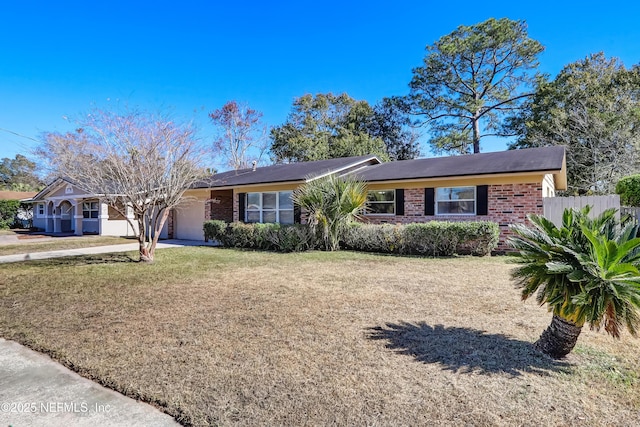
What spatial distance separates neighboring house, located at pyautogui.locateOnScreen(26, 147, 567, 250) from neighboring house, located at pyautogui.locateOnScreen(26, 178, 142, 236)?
465 cm

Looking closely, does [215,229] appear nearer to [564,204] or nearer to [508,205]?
[508,205]

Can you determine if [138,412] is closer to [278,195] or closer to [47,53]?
[278,195]

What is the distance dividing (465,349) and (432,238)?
7968 mm

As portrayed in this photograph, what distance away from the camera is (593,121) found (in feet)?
65.5

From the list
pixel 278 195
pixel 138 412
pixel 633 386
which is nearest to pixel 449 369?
pixel 633 386

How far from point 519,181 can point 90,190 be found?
13843 mm

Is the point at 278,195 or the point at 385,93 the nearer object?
the point at 278,195

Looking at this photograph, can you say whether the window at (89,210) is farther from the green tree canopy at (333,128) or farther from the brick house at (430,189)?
the green tree canopy at (333,128)

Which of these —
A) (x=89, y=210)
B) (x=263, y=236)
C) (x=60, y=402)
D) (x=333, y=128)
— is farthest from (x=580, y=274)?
(x=333, y=128)

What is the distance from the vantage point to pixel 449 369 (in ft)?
11.2

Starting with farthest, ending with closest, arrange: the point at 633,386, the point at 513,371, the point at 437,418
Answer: the point at 513,371, the point at 633,386, the point at 437,418

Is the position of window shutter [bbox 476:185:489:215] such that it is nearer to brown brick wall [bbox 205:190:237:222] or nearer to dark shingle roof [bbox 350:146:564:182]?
dark shingle roof [bbox 350:146:564:182]

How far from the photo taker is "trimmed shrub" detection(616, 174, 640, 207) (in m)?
10.6

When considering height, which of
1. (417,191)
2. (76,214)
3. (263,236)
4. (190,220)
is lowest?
(263,236)
